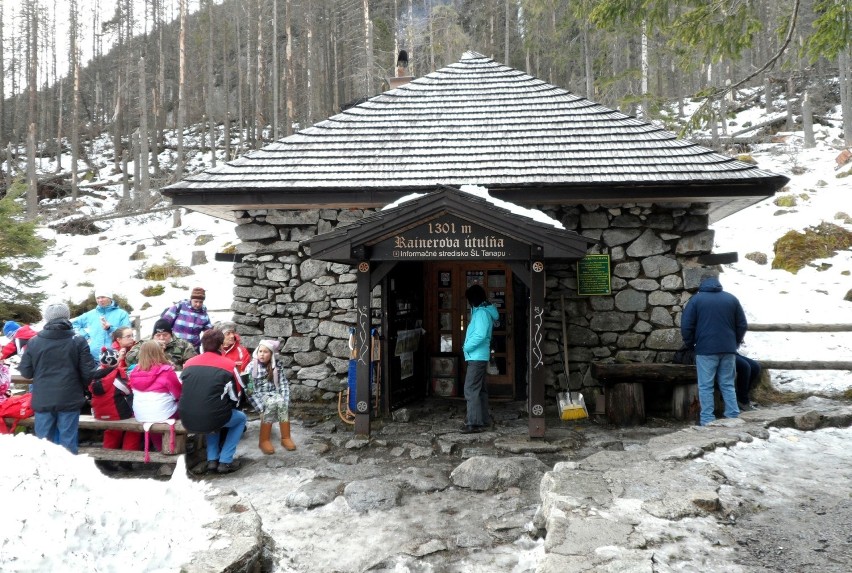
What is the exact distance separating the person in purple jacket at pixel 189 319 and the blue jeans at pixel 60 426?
1946mm

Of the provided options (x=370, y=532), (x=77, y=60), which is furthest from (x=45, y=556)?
(x=77, y=60)

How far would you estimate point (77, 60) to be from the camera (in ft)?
98.7

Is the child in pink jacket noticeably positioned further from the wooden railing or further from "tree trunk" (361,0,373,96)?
"tree trunk" (361,0,373,96)

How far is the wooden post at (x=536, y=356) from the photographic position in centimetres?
633

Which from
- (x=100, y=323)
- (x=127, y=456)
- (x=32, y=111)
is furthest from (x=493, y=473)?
(x=32, y=111)

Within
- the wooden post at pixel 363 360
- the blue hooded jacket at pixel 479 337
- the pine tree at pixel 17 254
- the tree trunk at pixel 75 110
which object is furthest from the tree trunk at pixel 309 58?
the blue hooded jacket at pixel 479 337

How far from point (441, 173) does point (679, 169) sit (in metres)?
2.87

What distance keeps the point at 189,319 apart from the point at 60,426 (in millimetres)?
2144

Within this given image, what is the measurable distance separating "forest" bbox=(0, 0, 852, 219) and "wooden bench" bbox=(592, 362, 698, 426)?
9.95m

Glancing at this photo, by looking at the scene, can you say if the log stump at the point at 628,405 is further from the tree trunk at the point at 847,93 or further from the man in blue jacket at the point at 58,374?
the tree trunk at the point at 847,93

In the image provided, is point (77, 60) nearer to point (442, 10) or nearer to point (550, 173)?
point (442, 10)

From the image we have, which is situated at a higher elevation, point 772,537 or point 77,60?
point 77,60

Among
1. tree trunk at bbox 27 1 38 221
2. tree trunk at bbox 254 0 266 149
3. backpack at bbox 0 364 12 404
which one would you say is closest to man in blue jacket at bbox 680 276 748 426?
backpack at bbox 0 364 12 404

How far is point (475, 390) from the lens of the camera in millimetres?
Result: 6707
